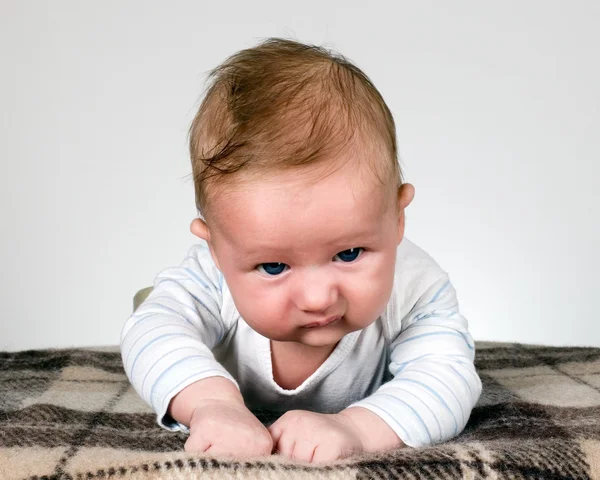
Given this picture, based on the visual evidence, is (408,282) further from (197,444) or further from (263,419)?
(197,444)

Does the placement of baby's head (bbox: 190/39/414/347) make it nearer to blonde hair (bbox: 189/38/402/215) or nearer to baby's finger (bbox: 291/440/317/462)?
blonde hair (bbox: 189/38/402/215)

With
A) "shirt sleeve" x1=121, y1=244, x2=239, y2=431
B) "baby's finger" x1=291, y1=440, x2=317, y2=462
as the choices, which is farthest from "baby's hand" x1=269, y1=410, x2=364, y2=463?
"shirt sleeve" x1=121, y1=244, x2=239, y2=431

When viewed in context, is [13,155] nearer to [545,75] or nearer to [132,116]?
[132,116]

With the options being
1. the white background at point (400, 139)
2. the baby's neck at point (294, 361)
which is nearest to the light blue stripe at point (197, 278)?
the baby's neck at point (294, 361)

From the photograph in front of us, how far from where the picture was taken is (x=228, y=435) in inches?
28.8

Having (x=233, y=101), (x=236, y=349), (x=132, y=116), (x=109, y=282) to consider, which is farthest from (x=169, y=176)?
(x=233, y=101)

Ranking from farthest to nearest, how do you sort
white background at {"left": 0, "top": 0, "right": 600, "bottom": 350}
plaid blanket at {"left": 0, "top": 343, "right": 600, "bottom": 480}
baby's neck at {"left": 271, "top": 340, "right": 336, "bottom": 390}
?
white background at {"left": 0, "top": 0, "right": 600, "bottom": 350}, baby's neck at {"left": 271, "top": 340, "right": 336, "bottom": 390}, plaid blanket at {"left": 0, "top": 343, "right": 600, "bottom": 480}

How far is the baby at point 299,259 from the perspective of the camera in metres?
0.75

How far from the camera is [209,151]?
82cm

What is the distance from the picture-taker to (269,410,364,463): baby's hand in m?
0.73

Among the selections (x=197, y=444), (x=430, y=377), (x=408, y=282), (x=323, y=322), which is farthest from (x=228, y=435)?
(x=408, y=282)

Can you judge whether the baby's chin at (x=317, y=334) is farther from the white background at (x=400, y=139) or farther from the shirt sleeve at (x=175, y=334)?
the white background at (x=400, y=139)

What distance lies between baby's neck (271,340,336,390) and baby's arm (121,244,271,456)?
3.6 inches

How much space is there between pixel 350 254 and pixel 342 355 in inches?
9.4
